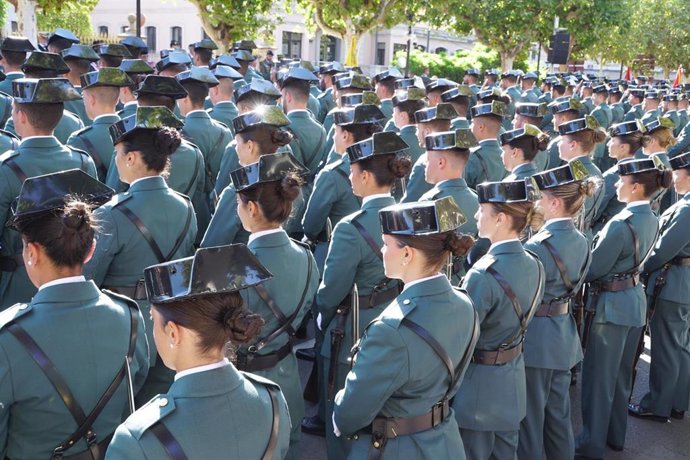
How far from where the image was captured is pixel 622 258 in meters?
5.04

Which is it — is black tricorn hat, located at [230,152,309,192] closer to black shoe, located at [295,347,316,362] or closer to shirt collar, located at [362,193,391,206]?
shirt collar, located at [362,193,391,206]

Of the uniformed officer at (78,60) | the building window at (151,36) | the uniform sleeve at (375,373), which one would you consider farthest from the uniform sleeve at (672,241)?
the building window at (151,36)

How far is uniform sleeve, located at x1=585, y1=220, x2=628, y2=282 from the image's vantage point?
4.98 meters

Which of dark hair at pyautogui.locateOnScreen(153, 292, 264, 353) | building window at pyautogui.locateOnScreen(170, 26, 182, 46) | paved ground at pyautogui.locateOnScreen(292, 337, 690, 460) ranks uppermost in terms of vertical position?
building window at pyautogui.locateOnScreen(170, 26, 182, 46)

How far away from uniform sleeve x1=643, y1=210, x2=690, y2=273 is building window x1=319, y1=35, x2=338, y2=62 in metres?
46.4

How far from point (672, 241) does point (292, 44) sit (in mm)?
46443

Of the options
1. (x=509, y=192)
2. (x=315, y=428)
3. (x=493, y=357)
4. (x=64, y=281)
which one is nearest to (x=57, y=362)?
(x=64, y=281)

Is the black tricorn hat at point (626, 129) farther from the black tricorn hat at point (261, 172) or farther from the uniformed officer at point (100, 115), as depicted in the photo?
the black tricorn hat at point (261, 172)

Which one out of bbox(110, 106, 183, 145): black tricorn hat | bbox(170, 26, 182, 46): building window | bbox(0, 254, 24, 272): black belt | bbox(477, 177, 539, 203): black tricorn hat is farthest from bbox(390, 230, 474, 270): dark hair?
bbox(170, 26, 182, 46): building window

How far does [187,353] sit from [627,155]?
6.10 m

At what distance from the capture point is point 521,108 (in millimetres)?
8719

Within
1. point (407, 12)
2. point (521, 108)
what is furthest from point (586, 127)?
point (407, 12)

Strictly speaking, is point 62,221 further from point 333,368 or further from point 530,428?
point 530,428

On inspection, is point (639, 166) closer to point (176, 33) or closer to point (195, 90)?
point (195, 90)
